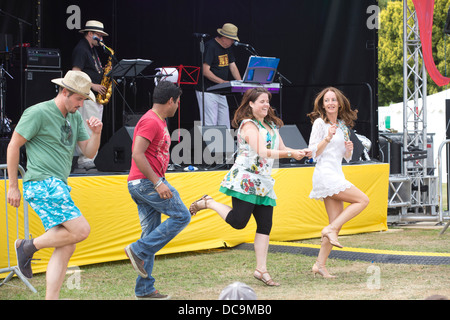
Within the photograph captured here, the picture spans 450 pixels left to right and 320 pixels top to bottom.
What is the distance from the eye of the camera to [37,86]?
29.1ft

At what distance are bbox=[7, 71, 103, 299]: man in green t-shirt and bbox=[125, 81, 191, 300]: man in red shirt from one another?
0.62m

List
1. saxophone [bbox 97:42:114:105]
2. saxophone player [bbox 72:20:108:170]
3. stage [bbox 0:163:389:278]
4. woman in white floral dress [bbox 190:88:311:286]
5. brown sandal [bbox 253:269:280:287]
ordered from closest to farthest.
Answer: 1. woman in white floral dress [bbox 190:88:311:286]
2. brown sandal [bbox 253:269:280:287]
3. stage [bbox 0:163:389:278]
4. saxophone player [bbox 72:20:108:170]
5. saxophone [bbox 97:42:114:105]

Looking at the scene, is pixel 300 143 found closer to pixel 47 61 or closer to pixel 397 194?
pixel 397 194

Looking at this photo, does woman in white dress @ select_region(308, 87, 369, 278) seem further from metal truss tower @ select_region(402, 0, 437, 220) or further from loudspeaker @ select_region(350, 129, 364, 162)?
metal truss tower @ select_region(402, 0, 437, 220)

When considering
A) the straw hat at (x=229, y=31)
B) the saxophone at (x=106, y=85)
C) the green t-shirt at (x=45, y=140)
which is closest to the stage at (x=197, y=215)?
the green t-shirt at (x=45, y=140)

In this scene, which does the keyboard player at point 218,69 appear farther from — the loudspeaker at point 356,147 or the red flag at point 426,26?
the red flag at point 426,26

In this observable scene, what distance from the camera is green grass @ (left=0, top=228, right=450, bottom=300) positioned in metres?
5.47

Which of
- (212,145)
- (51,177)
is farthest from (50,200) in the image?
(212,145)

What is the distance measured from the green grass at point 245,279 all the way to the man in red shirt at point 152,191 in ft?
1.84

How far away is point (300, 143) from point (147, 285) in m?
4.88

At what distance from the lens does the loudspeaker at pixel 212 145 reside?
8.87m

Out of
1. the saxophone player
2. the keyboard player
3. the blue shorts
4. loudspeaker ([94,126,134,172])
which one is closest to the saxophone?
the saxophone player

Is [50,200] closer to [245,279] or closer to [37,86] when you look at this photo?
[245,279]

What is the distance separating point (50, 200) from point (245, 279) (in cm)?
255
